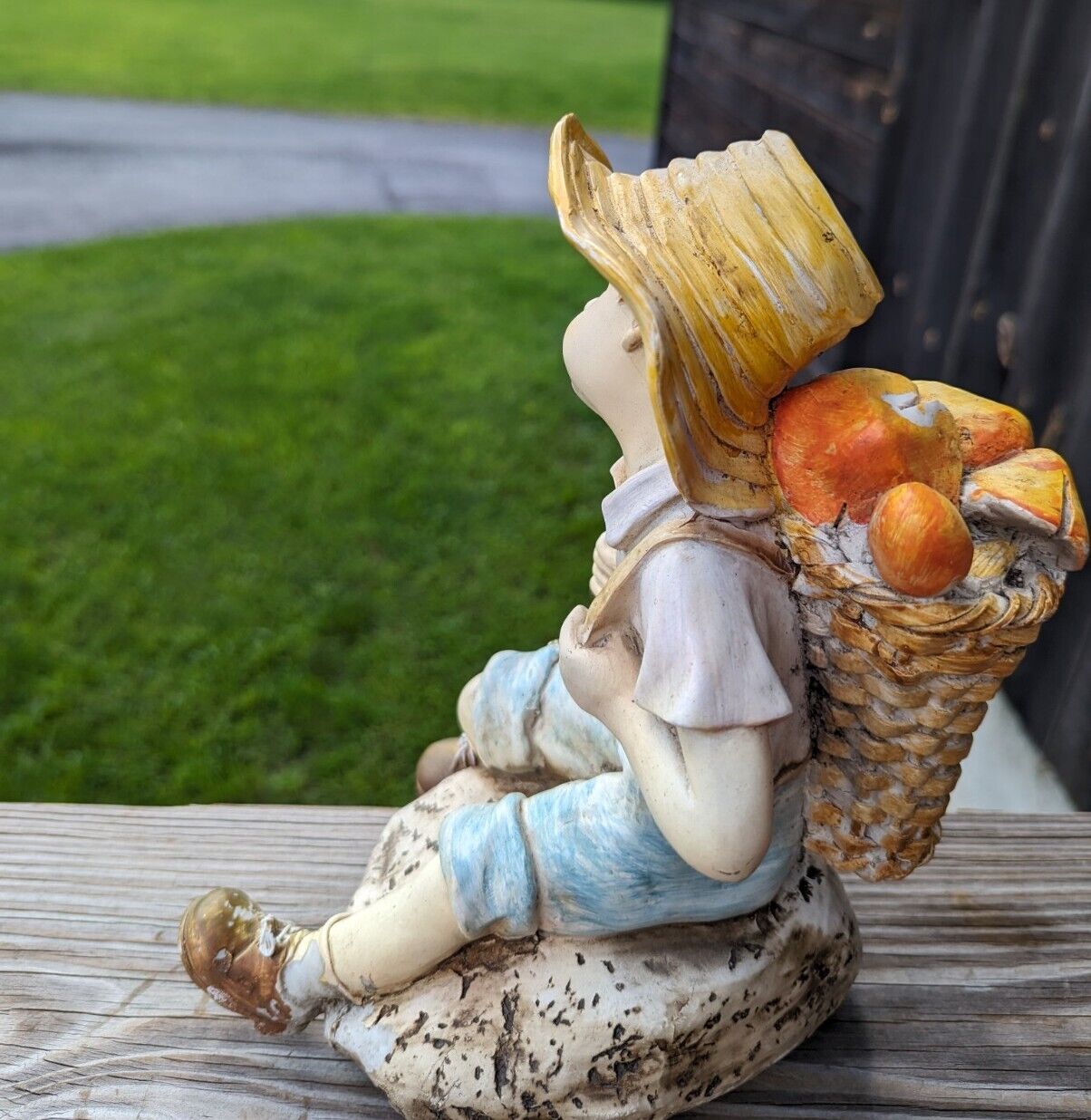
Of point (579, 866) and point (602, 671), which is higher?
point (602, 671)

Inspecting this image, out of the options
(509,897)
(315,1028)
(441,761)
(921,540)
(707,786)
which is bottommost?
(315,1028)

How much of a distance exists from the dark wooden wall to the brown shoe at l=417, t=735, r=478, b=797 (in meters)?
1.21

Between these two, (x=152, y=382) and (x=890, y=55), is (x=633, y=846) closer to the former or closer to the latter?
(x=890, y=55)

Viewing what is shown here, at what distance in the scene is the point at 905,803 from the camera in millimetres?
1239

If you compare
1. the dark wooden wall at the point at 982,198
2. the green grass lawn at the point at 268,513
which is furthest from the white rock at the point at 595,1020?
the green grass lawn at the point at 268,513

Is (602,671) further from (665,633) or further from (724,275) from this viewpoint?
(724,275)

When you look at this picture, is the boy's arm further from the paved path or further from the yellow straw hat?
the paved path

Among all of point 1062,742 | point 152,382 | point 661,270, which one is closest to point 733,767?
point 661,270

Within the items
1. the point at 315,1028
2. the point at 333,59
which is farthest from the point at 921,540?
the point at 333,59

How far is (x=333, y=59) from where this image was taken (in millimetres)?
11570

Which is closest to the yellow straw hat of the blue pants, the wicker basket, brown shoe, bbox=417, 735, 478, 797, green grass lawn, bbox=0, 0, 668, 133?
the wicker basket

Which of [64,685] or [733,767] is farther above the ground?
[733,767]

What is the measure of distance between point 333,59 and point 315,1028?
1179 cm

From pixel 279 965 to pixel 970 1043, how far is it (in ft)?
3.03
